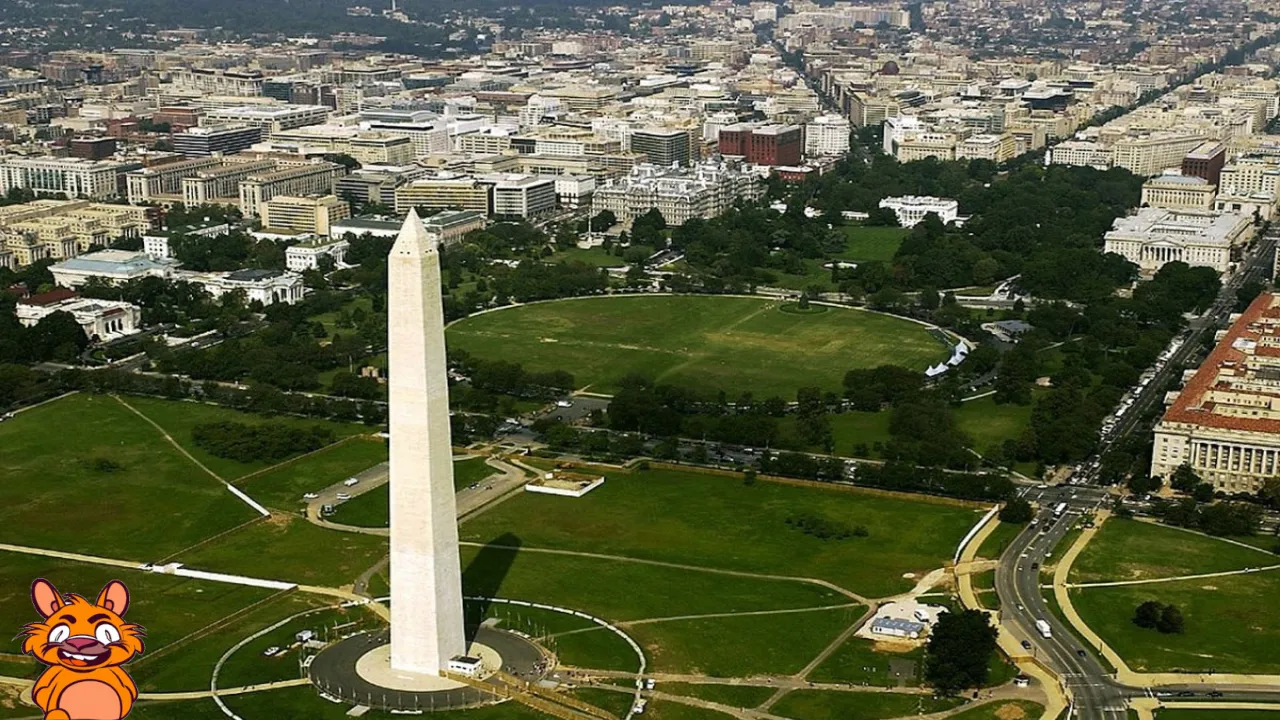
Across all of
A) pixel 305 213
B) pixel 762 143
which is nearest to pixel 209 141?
pixel 305 213

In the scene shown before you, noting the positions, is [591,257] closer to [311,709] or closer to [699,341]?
[699,341]

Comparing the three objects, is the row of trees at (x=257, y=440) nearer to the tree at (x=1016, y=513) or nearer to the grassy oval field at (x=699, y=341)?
the grassy oval field at (x=699, y=341)

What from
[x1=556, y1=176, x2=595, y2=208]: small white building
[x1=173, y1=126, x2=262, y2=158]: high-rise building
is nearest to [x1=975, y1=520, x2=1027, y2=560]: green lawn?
[x1=556, y1=176, x2=595, y2=208]: small white building

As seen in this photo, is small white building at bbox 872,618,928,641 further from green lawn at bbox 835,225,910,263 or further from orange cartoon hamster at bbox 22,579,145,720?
green lawn at bbox 835,225,910,263

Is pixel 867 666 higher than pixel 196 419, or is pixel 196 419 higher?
pixel 196 419

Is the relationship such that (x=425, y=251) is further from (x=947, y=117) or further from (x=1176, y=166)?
(x=947, y=117)
